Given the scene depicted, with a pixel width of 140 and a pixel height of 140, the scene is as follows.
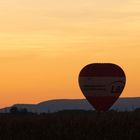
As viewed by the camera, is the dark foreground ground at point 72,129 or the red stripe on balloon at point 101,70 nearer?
the dark foreground ground at point 72,129

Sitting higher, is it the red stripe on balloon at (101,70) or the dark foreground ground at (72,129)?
the red stripe on balloon at (101,70)

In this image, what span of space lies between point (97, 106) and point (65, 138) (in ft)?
78.7

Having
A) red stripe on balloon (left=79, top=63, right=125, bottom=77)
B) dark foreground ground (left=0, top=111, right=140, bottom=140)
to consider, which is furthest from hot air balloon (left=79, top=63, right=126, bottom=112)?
dark foreground ground (left=0, top=111, right=140, bottom=140)

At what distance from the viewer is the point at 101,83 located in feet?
207

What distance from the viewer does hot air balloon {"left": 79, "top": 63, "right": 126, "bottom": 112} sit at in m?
62.8

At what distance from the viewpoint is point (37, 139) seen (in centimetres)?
3909

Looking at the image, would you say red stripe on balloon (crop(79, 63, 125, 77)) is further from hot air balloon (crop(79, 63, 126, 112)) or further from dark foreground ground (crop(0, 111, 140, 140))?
dark foreground ground (crop(0, 111, 140, 140))

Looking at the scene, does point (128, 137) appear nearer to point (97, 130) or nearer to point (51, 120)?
point (97, 130)

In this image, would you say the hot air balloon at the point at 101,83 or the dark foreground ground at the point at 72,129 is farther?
the hot air balloon at the point at 101,83

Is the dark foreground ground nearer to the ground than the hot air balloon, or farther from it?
nearer to the ground

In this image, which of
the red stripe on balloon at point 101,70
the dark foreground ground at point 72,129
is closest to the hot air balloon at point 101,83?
the red stripe on balloon at point 101,70

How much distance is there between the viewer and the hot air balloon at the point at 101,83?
6281cm

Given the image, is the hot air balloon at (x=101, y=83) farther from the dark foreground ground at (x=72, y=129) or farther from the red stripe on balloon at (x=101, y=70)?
the dark foreground ground at (x=72, y=129)

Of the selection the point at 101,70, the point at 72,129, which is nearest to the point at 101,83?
the point at 101,70
